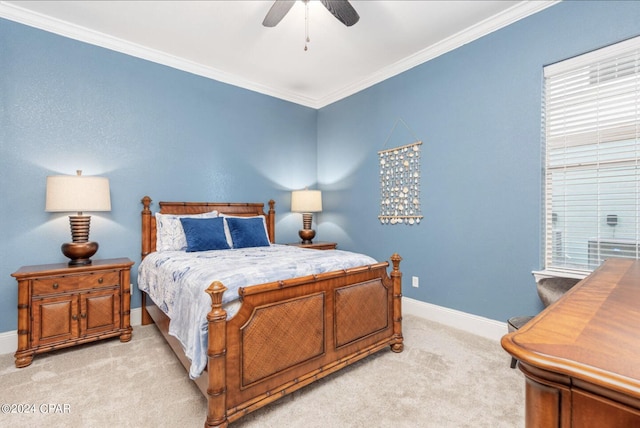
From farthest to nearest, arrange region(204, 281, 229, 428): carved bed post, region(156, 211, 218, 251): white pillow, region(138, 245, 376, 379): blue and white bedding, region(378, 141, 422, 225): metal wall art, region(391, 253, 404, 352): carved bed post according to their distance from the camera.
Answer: region(378, 141, 422, 225): metal wall art
region(156, 211, 218, 251): white pillow
region(391, 253, 404, 352): carved bed post
region(138, 245, 376, 379): blue and white bedding
region(204, 281, 229, 428): carved bed post

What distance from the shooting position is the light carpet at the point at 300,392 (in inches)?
65.1

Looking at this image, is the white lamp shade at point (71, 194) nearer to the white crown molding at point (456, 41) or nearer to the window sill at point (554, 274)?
the white crown molding at point (456, 41)

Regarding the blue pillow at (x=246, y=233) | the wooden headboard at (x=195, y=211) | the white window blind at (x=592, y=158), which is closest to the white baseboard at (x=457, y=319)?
the white window blind at (x=592, y=158)

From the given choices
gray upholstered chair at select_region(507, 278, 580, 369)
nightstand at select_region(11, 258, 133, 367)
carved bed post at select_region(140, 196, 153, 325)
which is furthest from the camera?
carved bed post at select_region(140, 196, 153, 325)

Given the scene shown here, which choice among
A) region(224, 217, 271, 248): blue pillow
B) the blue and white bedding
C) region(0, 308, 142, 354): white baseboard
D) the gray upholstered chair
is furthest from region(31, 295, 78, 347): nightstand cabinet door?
the gray upholstered chair

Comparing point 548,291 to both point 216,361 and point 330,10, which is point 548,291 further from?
point 330,10

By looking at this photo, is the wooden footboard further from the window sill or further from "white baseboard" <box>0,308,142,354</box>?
"white baseboard" <box>0,308,142,354</box>

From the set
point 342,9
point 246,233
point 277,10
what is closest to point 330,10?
point 342,9

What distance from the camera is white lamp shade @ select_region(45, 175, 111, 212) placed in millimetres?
2469

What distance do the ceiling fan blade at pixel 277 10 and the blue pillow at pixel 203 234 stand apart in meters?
1.92

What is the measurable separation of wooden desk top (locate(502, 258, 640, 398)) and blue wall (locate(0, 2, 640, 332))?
1.90 meters

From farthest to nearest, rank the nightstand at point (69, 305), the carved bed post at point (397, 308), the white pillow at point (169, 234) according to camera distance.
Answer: the white pillow at point (169, 234)
the carved bed post at point (397, 308)
the nightstand at point (69, 305)

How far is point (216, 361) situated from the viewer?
4.83ft

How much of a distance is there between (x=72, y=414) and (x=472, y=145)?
3594mm
